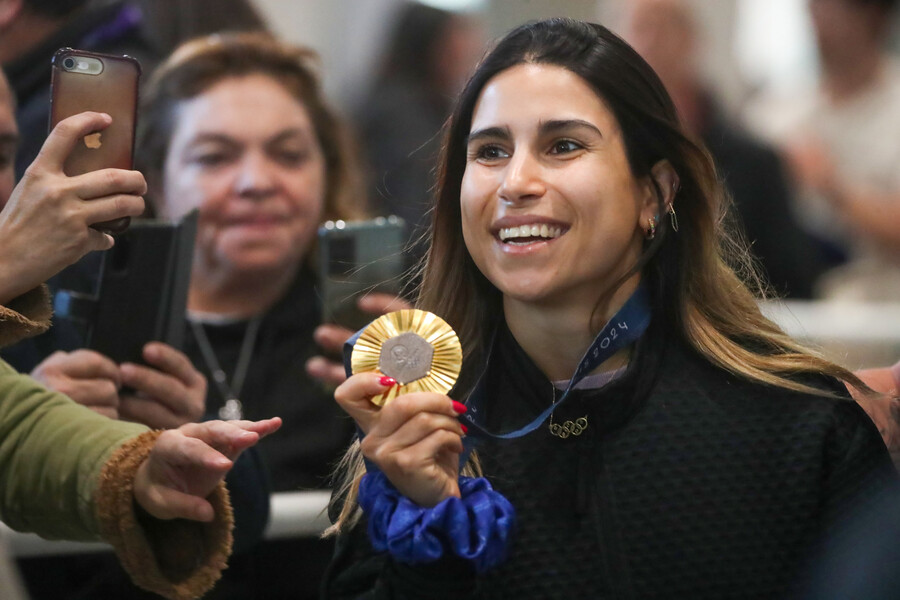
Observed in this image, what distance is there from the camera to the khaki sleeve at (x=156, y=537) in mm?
1380

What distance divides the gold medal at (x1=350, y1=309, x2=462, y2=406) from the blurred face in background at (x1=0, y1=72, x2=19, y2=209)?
65cm

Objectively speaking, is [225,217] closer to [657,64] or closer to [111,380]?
[111,380]

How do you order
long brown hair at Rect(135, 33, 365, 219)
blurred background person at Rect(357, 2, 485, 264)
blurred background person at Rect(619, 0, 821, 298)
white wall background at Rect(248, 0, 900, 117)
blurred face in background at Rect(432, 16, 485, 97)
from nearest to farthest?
long brown hair at Rect(135, 33, 365, 219)
blurred background person at Rect(619, 0, 821, 298)
blurred background person at Rect(357, 2, 485, 264)
blurred face in background at Rect(432, 16, 485, 97)
white wall background at Rect(248, 0, 900, 117)

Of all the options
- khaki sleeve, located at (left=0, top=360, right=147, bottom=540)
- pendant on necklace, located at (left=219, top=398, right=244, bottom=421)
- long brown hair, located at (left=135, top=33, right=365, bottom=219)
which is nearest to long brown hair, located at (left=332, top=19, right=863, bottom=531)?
khaki sleeve, located at (left=0, top=360, right=147, bottom=540)

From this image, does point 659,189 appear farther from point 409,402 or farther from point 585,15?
point 585,15

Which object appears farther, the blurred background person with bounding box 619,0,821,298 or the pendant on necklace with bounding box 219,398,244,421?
the blurred background person with bounding box 619,0,821,298

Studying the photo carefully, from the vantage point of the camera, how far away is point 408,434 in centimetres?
123

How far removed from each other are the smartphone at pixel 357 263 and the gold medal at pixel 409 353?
586 mm

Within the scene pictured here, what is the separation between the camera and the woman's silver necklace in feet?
6.63

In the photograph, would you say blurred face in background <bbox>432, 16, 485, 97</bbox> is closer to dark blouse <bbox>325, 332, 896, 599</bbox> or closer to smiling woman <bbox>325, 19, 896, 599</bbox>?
smiling woman <bbox>325, 19, 896, 599</bbox>

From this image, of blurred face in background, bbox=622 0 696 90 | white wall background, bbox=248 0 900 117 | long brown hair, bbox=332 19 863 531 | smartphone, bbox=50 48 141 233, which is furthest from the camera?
white wall background, bbox=248 0 900 117

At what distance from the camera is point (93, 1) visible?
2105 millimetres

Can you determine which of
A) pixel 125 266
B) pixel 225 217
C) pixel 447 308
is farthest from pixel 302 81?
pixel 447 308

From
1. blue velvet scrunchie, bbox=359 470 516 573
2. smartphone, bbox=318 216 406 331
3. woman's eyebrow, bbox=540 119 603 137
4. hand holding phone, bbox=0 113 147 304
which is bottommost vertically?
blue velvet scrunchie, bbox=359 470 516 573
